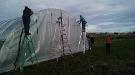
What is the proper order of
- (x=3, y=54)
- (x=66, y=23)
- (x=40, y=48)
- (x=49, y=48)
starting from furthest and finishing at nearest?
(x=66, y=23), (x=49, y=48), (x=40, y=48), (x=3, y=54)

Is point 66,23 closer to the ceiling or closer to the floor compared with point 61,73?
closer to the ceiling

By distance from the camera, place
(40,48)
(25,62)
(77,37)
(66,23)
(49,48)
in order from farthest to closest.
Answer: (77,37)
(66,23)
(49,48)
(40,48)
(25,62)

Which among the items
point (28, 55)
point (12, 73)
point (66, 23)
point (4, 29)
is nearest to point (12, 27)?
point (4, 29)

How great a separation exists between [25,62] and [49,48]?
11.4 feet

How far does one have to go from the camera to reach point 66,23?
21203 mm

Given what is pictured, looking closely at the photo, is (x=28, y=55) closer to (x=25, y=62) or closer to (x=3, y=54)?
(x=25, y=62)

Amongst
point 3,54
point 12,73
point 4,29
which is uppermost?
point 4,29

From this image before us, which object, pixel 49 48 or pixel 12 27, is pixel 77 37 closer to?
pixel 49 48

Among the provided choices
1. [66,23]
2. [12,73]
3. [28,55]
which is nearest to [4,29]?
[28,55]

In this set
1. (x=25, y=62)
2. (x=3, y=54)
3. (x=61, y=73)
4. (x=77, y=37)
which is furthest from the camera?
(x=77, y=37)

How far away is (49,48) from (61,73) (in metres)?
5.87

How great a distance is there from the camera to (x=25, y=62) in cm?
1507

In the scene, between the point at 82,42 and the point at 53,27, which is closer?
the point at 53,27

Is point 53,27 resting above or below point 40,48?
above
